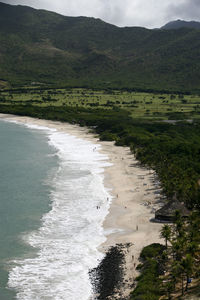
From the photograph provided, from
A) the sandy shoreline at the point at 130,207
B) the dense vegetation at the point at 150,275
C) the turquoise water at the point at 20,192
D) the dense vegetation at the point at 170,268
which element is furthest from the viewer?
the sandy shoreline at the point at 130,207

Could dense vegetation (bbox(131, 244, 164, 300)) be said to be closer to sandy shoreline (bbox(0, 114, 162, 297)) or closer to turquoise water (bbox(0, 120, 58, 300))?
sandy shoreline (bbox(0, 114, 162, 297))

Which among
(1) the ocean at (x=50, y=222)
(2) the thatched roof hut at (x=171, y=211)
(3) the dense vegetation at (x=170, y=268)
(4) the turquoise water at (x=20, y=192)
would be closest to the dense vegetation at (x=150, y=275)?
(3) the dense vegetation at (x=170, y=268)

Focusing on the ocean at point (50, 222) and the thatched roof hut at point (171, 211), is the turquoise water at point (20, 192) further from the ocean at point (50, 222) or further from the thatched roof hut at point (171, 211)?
the thatched roof hut at point (171, 211)

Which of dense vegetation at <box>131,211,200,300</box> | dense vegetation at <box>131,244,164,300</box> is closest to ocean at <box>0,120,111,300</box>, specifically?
→ dense vegetation at <box>131,244,164,300</box>

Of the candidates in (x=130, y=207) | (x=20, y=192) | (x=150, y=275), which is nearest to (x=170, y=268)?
(x=150, y=275)

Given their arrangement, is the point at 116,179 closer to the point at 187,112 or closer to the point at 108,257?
the point at 108,257

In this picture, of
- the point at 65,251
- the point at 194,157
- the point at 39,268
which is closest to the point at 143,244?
the point at 65,251
